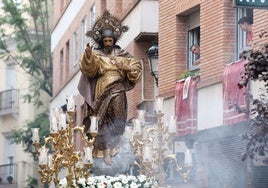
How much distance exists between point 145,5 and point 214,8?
16.1ft

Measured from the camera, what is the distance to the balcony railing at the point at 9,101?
50188 mm

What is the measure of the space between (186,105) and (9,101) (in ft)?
96.3

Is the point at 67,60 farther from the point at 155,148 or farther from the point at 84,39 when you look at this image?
the point at 155,148

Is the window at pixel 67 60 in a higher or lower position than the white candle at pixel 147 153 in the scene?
higher

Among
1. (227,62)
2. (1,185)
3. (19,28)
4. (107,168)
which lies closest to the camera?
(107,168)

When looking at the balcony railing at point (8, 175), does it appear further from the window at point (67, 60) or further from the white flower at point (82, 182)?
the white flower at point (82, 182)

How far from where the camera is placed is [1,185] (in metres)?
49.7

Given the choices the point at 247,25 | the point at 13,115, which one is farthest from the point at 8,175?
the point at 247,25

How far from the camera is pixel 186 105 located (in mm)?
22266

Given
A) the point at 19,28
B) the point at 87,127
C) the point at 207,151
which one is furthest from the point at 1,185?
the point at 87,127

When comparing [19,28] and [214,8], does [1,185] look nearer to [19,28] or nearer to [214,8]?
[19,28]

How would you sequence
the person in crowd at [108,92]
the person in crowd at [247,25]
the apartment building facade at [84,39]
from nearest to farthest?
the person in crowd at [108,92], the person in crowd at [247,25], the apartment building facade at [84,39]

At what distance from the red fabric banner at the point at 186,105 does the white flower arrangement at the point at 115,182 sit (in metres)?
7.43

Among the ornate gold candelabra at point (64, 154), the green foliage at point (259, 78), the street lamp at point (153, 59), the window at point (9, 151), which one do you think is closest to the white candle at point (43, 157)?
the ornate gold candelabra at point (64, 154)
